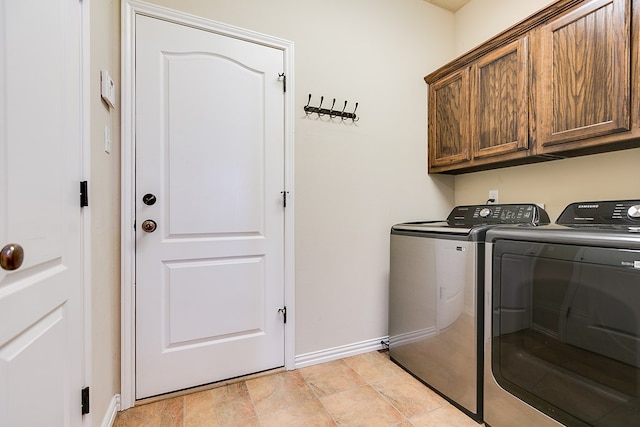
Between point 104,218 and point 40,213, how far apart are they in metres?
0.57

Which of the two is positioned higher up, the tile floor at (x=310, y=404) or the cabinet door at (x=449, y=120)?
the cabinet door at (x=449, y=120)

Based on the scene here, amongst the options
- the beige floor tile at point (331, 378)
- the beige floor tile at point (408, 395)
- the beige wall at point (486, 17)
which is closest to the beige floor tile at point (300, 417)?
the beige floor tile at point (331, 378)

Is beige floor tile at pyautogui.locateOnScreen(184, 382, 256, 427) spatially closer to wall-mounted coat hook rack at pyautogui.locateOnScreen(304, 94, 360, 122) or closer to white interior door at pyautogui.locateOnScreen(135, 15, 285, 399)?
white interior door at pyautogui.locateOnScreen(135, 15, 285, 399)

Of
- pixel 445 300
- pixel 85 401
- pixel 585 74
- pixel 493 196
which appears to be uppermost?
pixel 585 74

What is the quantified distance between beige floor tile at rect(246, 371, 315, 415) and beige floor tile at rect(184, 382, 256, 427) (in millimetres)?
45

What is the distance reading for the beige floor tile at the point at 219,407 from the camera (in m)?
1.42

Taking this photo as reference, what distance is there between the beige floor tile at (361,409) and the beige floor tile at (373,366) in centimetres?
15

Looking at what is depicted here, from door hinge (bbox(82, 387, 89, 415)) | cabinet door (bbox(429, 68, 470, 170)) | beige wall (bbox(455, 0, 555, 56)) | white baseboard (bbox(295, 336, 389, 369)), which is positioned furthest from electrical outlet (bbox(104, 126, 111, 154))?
beige wall (bbox(455, 0, 555, 56))

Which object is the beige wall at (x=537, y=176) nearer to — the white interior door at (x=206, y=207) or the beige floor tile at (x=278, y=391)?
the white interior door at (x=206, y=207)

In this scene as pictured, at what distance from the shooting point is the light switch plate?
1254 mm

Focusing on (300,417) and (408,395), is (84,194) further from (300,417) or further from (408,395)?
(408,395)

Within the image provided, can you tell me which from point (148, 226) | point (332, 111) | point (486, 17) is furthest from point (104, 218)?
point (486, 17)

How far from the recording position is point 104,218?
1306 millimetres

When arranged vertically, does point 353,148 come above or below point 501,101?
below
